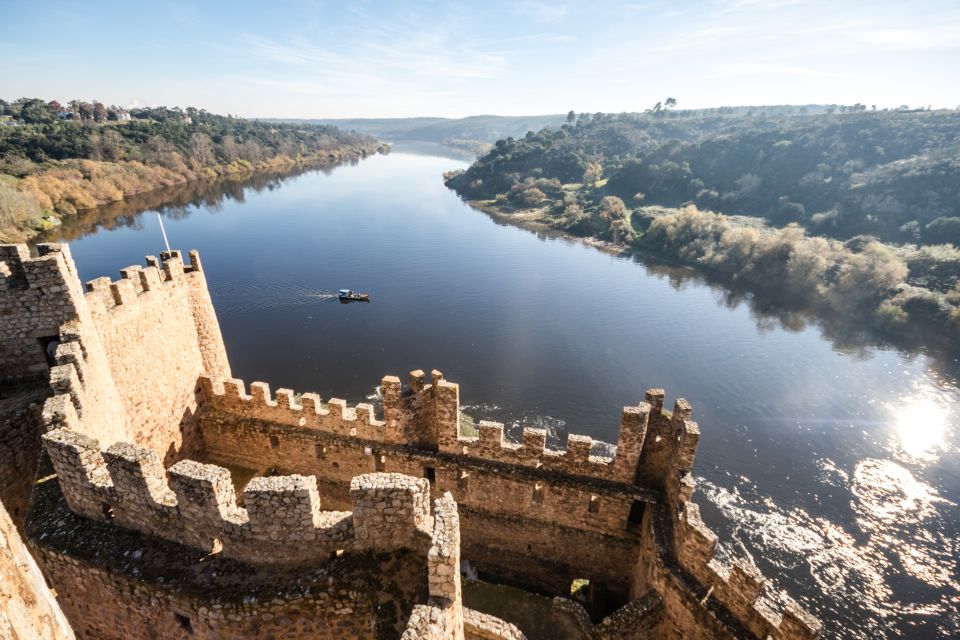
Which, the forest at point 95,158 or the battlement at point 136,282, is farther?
the forest at point 95,158

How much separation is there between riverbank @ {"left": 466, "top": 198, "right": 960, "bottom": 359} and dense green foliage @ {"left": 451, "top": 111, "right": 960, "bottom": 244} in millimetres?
10116

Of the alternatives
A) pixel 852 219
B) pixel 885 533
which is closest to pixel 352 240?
pixel 885 533

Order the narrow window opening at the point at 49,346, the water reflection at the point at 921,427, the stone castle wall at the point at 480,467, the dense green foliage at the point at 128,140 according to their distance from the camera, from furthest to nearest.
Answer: the dense green foliage at the point at 128,140 < the water reflection at the point at 921,427 < the stone castle wall at the point at 480,467 < the narrow window opening at the point at 49,346

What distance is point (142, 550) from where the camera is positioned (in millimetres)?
6395

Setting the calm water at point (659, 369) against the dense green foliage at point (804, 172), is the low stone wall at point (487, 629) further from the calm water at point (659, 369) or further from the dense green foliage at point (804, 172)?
the dense green foliage at point (804, 172)

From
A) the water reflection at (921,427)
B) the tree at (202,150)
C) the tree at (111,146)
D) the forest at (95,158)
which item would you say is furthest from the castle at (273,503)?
the tree at (202,150)

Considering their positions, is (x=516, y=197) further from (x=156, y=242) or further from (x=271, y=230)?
(x=156, y=242)

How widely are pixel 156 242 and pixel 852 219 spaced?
9253 centimetres

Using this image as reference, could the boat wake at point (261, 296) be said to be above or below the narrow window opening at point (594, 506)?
below

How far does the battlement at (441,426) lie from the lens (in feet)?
34.3

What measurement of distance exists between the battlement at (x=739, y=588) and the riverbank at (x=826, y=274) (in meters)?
43.8

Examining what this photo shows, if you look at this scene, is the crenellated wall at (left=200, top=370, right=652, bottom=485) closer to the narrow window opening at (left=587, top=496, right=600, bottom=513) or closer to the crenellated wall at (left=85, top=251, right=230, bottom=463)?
the narrow window opening at (left=587, top=496, right=600, bottom=513)

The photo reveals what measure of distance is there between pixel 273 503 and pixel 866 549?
2739cm

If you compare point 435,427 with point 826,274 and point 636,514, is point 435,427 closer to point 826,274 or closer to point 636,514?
point 636,514
